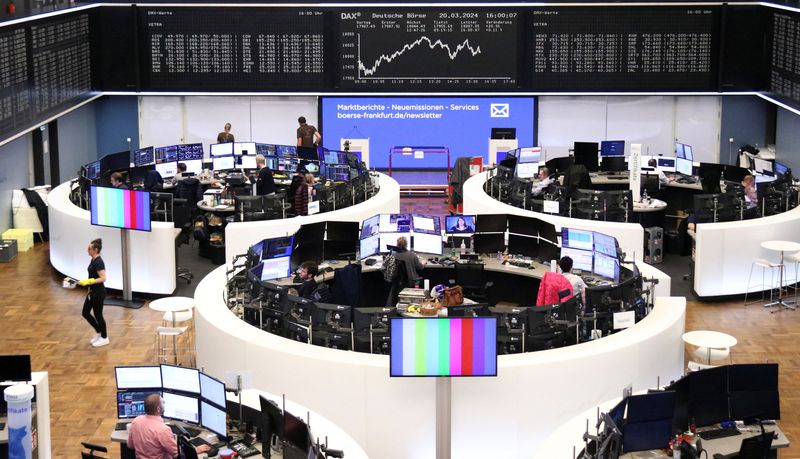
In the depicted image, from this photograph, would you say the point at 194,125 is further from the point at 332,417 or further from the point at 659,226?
the point at 332,417

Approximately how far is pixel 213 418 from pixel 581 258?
571cm

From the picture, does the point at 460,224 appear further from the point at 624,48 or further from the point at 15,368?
the point at 624,48

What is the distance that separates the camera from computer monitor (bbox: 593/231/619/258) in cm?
1310

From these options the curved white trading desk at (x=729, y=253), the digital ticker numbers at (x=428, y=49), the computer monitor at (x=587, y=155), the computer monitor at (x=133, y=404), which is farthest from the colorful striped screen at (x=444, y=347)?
the digital ticker numbers at (x=428, y=49)

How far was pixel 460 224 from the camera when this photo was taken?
14.5 metres

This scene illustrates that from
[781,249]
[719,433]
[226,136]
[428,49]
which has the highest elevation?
[428,49]

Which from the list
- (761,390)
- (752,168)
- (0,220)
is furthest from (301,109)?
(761,390)

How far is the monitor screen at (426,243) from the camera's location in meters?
14.2

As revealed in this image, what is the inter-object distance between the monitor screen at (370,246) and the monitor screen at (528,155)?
5.17 m

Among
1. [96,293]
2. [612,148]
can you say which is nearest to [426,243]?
[96,293]

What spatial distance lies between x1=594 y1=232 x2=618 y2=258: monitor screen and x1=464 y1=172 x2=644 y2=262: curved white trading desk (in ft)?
1.88

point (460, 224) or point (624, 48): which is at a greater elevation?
point (624, 48)

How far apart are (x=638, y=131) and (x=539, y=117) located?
6.03ft

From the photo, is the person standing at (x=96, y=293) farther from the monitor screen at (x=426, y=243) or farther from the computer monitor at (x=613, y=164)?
the computer monitor at (x=613, y=164)
